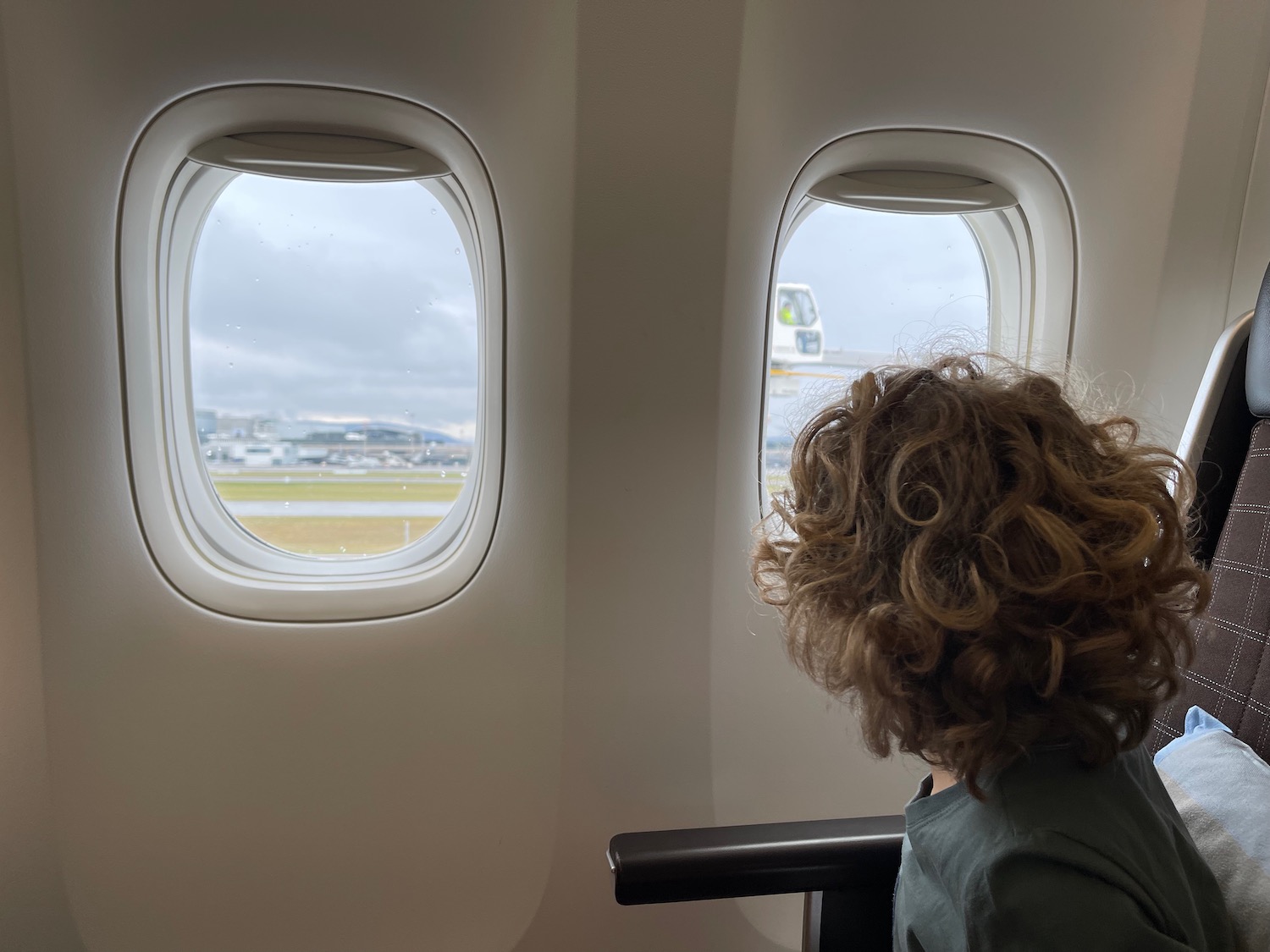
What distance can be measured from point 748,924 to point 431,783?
31.3 inches

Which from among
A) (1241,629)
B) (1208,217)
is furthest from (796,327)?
(1241,629)

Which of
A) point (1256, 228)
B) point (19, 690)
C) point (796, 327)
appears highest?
point (1256, 228)

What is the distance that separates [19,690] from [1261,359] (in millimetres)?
2170

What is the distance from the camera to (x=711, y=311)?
1479 millimetres

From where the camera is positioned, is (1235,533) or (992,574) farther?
(1235,533)

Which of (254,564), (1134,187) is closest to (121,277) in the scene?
(254,564)

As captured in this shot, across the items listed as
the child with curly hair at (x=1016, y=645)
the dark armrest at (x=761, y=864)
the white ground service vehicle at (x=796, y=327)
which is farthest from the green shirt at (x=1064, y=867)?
the white ground service vehicle at (x=796, y=327)

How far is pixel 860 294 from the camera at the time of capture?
1785 mm

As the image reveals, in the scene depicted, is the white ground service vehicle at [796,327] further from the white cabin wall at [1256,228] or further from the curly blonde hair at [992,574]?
the curly blonde hair at [992,574]

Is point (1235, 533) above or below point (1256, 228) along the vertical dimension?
below

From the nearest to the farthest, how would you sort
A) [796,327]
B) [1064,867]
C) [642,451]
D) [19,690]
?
[1064,867] < [19,690] < [642,451] < [796,327]

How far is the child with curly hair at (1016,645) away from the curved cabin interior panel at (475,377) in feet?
2.65

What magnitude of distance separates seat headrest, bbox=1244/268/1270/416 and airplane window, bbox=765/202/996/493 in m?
0.69

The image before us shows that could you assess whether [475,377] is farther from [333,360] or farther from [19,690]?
[19,690]
